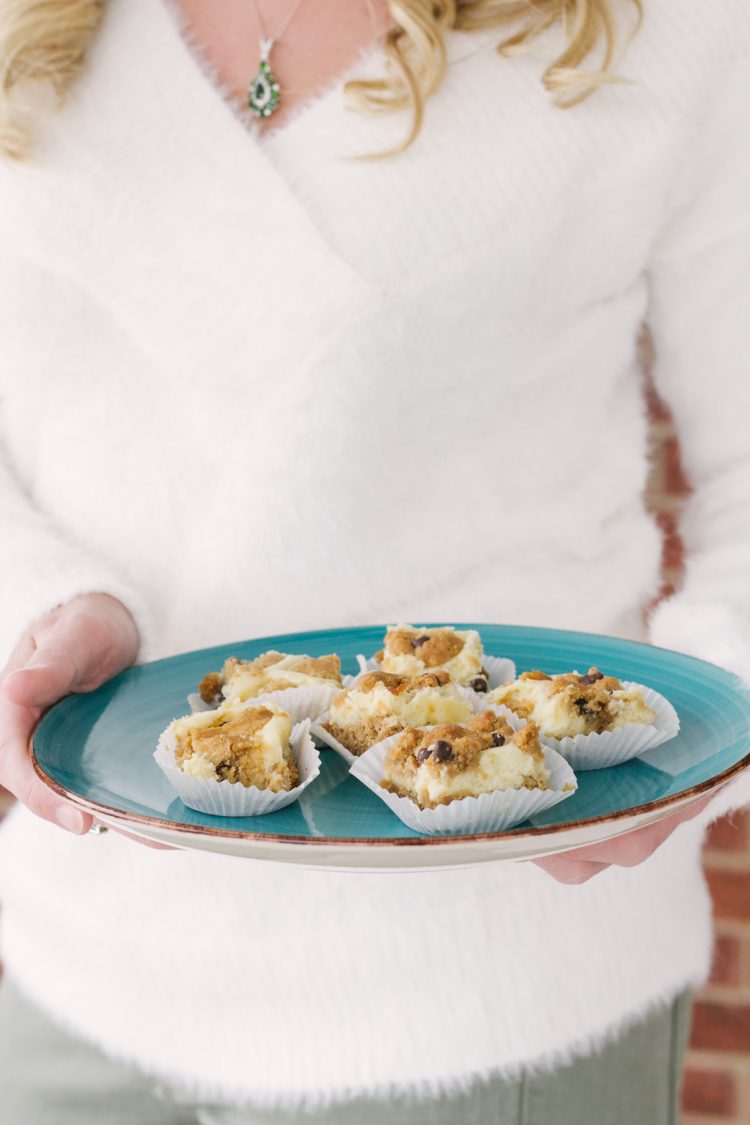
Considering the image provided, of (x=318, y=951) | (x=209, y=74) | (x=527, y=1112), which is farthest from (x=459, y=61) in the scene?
(x=527, y=1112)

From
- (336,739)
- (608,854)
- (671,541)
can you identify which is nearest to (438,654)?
(336,739)

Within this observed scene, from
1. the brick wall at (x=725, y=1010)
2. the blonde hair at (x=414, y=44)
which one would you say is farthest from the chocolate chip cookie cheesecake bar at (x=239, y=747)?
the brick wall at (x=725, y=1010)

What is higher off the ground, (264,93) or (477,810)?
(264,93)

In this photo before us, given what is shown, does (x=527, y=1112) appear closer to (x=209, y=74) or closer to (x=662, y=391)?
(x=662, y=391)

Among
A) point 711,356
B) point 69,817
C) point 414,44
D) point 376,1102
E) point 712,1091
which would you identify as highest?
point 414,44

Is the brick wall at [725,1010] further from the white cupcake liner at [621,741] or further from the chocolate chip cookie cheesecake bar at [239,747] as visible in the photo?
the chocolate chip cookie cheesecake bar at [239,747]

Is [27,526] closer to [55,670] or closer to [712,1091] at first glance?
[55,670]
